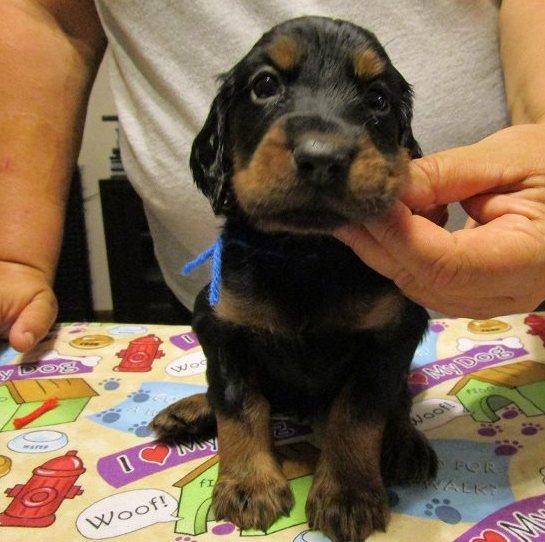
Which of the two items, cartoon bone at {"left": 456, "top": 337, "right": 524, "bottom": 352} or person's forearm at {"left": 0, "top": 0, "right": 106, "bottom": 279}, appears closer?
cartoon bone at {"left": 456, "top": 337, "right": 524, "bottom": 352}

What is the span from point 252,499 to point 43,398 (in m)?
0.68

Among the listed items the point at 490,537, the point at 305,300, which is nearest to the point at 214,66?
the point at 305,300

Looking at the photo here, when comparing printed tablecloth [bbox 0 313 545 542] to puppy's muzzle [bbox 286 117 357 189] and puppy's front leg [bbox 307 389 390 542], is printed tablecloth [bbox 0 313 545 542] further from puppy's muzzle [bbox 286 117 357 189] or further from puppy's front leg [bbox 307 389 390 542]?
puppy's muzzle [bbox 286 117 357 189]

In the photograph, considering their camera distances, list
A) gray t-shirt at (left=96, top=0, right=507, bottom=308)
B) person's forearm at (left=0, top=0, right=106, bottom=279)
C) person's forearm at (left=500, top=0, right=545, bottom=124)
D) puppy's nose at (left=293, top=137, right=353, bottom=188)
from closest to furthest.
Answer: puppy's nose at (left=293, top=137, right=353, bottom=188) < person's forearm at (left=500, top=0, right=545, bottom=124) < gray t-shirt at (left=96, top=0, right=507, bottom=308) < person's forearm at (left=0, top=0, right=106, bottom=279)

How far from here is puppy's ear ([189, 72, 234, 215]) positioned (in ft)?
4.14

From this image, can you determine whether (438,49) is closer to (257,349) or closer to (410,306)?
(410,306)

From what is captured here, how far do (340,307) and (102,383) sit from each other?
73 cm

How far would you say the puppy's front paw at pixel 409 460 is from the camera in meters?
1.10

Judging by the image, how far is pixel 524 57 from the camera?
150 centimetres

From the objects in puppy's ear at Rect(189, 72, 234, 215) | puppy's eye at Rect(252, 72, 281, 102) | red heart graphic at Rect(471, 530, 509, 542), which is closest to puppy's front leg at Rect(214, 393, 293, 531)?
red heart graphic at Rect(471, 530, 509, 542)

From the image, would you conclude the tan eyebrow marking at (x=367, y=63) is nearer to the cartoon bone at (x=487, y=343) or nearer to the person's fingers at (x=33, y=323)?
the cartoon bone at (x=487, y=343)

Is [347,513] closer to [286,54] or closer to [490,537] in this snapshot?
[490,537]

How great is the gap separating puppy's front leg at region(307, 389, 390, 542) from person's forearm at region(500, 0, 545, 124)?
2.72 feet

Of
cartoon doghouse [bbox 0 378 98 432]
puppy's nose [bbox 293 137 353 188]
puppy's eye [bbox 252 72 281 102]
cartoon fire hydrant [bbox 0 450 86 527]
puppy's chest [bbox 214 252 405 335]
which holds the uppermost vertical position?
puppy's eye [bbox 252 72 281 102]
